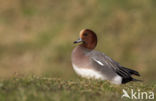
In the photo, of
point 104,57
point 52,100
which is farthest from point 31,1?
point 52,100

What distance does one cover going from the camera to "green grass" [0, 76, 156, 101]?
244 inches

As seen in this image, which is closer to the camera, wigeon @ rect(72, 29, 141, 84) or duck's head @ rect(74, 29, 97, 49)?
wigeon @ rect(72, 29, 141, 84)

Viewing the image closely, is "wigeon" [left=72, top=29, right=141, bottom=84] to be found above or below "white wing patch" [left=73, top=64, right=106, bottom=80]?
above

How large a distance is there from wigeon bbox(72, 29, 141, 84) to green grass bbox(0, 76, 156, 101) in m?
0.19

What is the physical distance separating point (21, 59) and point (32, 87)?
24.7 ft

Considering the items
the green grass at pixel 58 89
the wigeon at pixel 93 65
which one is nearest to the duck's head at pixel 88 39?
the wigeon at pixel 93 65

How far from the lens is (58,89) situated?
23.0 ft

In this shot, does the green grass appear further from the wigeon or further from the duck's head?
the duck's head

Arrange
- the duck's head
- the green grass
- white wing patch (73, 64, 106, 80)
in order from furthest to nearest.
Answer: the duck's head < white wing patch (73, 64, 106, 80) < the green grass

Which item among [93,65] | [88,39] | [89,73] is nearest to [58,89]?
[89,73]

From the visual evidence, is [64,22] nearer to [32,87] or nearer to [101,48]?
Result: [101,48]

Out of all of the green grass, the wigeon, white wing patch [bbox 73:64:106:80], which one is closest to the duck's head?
the wigeon

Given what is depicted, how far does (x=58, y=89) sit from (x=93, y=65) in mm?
1435

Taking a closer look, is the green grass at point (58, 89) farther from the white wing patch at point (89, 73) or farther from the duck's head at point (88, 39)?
the duck's head at point (88, 39)
